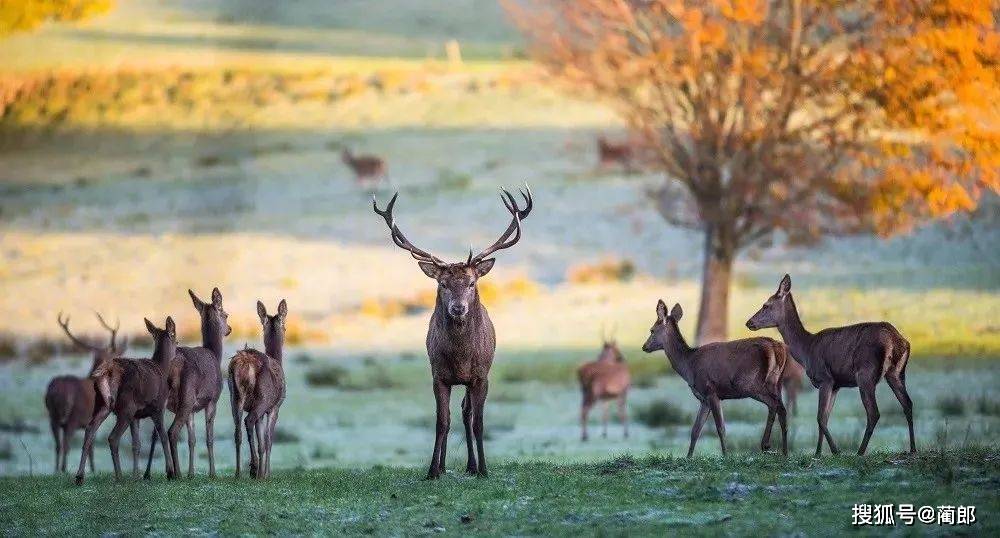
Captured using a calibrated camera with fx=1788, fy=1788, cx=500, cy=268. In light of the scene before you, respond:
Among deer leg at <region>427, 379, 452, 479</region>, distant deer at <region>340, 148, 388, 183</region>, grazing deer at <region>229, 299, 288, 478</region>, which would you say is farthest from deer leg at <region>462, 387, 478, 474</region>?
distant deer at <region>340, 148, 388, 183</region>

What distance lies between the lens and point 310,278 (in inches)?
1716

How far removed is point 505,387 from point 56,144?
3890 centimetres

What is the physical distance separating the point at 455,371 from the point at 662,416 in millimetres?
9597

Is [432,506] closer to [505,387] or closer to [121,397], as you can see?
[121,397]

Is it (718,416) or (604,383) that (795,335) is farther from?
(604,383)

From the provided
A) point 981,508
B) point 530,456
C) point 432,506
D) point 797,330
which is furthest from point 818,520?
point 530,456

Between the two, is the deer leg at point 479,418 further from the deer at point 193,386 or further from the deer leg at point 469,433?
the deer at point 193,386

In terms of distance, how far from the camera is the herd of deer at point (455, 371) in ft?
48.4

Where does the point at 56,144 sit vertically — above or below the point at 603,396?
above

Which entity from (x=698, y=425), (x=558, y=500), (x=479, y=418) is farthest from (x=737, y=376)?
(x=558, y=500)

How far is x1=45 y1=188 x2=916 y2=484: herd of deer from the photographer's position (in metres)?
14.8

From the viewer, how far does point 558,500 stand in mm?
12836

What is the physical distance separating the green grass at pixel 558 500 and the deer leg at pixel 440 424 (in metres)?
0.19

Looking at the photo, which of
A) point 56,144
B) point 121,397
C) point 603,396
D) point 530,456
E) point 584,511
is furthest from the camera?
point 56,144
